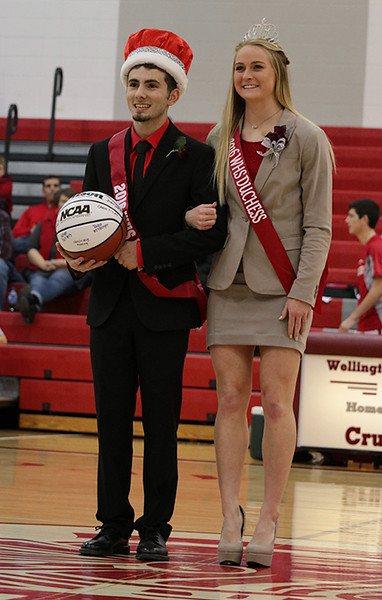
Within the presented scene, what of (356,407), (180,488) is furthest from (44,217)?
(180,488)

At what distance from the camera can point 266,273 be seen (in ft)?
9.07

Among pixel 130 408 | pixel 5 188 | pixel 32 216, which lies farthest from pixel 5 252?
pixel 130 408

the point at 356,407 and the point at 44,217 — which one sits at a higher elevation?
the point at 44,217

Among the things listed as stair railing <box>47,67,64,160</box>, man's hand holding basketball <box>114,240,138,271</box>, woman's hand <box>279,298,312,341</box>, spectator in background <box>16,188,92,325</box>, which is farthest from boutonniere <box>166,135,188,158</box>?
stair railing <box>47,67,64,160</box>

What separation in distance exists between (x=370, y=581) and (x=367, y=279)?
4.02m

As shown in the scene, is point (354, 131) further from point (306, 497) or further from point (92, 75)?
point (306, 497)

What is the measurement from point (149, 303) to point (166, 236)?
0.62 ft

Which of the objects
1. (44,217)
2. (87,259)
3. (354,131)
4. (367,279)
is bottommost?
(87,259)

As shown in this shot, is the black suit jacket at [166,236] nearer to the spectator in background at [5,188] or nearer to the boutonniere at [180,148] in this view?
the boutonniere at [180,148]

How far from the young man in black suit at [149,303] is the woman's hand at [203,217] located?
0.01m

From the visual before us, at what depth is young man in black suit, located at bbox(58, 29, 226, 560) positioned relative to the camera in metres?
2.76

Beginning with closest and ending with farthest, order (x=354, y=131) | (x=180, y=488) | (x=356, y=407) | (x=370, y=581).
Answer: (x=370, y=581), (x=180, y=488), (x=356, y=407), (x=354, y=131)

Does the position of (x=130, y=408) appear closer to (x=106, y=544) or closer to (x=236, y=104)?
(x=106, y=544)

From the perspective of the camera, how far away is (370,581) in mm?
2508
